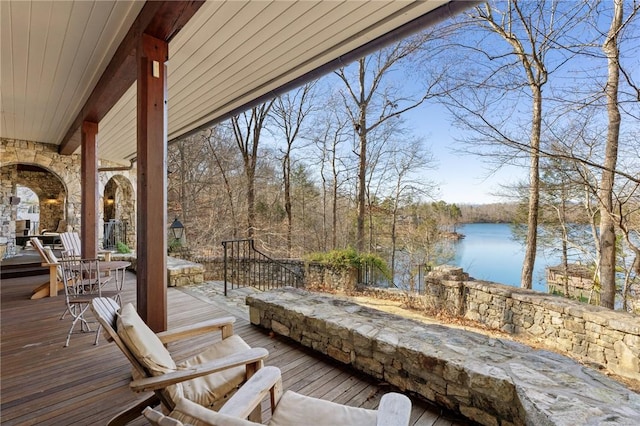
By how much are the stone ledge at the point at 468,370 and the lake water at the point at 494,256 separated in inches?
262

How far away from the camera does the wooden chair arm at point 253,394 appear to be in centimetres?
115

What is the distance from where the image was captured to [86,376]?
7.52 feet

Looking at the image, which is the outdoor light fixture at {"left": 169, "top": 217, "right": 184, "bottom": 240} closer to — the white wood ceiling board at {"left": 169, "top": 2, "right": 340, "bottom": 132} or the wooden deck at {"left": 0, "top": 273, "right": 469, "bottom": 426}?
the wooden deck at {"left": 0, "top": 273, "right": 469, "bottom": 426}

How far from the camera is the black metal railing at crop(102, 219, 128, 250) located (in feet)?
28.5

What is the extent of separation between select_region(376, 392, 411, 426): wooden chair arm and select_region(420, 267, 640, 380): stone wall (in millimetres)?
4795

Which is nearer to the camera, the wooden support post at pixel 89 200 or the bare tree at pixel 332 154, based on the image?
the wooden support post at pixel 89 200

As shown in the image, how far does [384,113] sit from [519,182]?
5478 mm

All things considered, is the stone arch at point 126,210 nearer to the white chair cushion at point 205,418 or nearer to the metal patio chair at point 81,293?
the metal patio chair at point 81,293

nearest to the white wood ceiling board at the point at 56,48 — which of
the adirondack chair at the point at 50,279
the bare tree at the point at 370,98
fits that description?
the adirondack chair at the point at 50,279

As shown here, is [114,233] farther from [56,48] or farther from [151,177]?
[151,177]

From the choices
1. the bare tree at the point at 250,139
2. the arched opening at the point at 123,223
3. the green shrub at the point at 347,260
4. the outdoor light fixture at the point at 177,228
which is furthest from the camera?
the bare tree at the point at 250,139

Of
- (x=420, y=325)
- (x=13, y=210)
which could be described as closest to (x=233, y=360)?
(x=420, y=325)

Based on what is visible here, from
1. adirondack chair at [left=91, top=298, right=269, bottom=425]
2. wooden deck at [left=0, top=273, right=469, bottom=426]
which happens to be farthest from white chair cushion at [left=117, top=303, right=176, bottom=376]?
wooden deck at [left=0, top=273, right=469, bottom=426]

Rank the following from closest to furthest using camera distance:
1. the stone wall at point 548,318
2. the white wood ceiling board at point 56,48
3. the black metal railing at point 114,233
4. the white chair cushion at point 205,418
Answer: the white chair cushion at point 205,418
the white wood ceiling board at point 56,48
the stone wall at point 548,318
the black metal railing at point 114,233
